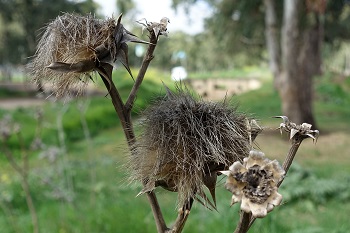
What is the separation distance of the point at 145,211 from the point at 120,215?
276 mm

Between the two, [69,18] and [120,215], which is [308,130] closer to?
[69,18]

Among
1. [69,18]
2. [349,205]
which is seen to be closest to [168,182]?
[69,18]

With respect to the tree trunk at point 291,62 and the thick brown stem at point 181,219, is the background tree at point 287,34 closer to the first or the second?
the tree trunk at point 291,62

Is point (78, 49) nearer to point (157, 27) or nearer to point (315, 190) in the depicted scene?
point (157, 27)

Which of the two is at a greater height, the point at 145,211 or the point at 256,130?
the point at 256,130

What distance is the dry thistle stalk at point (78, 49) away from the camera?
2.30ft

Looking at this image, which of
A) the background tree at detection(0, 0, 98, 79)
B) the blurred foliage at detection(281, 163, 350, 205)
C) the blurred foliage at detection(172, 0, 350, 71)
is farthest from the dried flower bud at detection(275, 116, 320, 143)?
the background tree at detection(0, 0, 98, 79)

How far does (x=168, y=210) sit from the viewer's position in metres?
4.59

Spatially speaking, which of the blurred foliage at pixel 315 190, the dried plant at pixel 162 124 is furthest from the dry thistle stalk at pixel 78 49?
the blurred foliage at pixel 315 190

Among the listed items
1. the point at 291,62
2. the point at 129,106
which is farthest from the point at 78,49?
the point at 291,62

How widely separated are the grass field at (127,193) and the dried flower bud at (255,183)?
0.21 m

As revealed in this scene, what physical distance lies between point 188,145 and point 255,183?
0.21 meters

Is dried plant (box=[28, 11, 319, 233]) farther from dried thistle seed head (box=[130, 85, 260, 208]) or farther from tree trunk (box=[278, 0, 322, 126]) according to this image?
tree trunk (box=[278, 0, 322, 126])

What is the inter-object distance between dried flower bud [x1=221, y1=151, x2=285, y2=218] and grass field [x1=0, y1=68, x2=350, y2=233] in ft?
0.70
